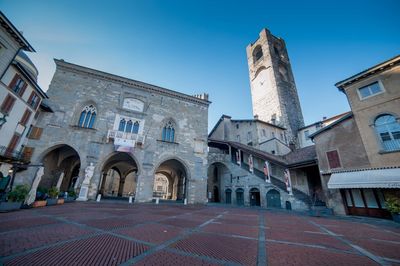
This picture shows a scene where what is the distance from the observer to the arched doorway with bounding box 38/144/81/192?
13.7m

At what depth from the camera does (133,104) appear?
1650 cm

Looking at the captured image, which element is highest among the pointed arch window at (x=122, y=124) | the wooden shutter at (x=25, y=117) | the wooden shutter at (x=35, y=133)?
the pointed arch window at (x=122, y=124)

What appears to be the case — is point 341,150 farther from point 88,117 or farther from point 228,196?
point 88,117

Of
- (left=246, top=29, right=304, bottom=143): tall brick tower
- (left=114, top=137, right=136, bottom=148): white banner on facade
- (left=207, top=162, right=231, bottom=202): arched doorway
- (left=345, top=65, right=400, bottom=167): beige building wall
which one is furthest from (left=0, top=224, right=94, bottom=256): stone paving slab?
(left=246, top=29, right=304, bottom=143): tall brick tower

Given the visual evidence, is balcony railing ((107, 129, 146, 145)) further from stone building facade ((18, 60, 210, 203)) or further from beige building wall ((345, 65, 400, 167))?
beige building wall ((345, 65, 400, 167))

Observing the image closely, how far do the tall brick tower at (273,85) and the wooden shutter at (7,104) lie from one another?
109ft

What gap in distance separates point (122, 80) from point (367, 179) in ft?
71.5

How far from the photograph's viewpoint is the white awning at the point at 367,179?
899cm

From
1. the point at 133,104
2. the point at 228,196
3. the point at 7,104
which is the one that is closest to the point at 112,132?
the point at 133,104

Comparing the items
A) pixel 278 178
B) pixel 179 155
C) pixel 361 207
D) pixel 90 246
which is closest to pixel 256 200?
pixel 278 178

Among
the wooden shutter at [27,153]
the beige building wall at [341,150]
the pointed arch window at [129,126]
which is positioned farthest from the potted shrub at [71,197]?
the beige building wall at [341,150]

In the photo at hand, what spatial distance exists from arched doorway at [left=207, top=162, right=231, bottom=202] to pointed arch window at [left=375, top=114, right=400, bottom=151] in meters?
15.2

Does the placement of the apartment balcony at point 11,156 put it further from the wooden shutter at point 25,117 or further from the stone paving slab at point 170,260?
the stone paving slab at point 170,260

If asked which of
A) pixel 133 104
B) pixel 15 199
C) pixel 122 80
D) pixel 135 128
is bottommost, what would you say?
pixel 15 199
